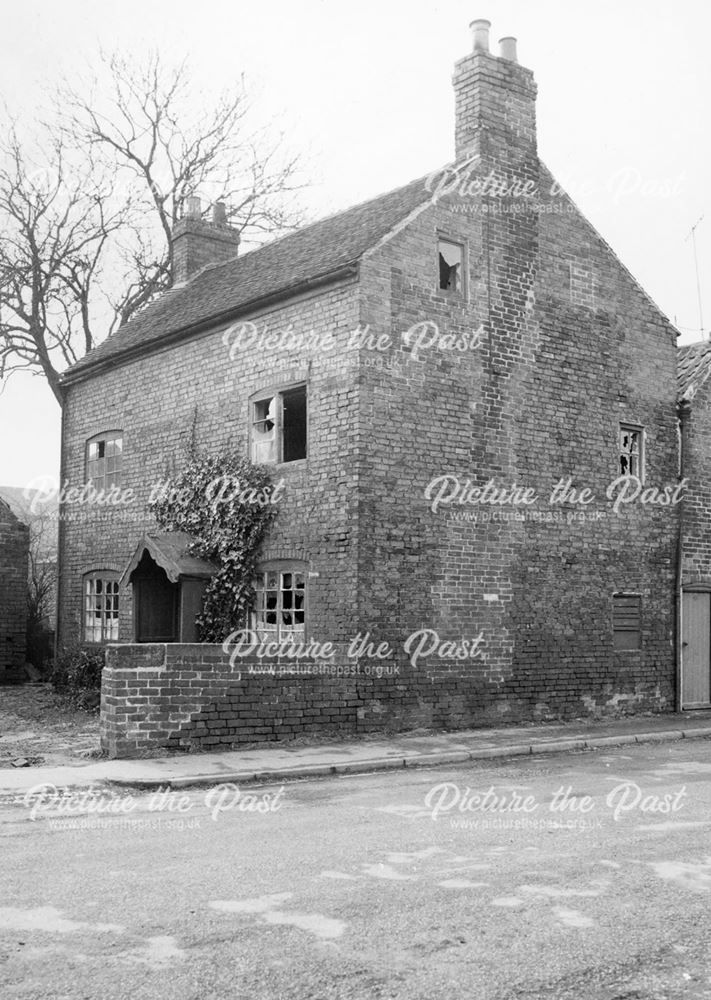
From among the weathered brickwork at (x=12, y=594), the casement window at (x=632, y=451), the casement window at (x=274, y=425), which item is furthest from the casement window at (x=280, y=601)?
the weathered brickwork at (x=12, y=594)

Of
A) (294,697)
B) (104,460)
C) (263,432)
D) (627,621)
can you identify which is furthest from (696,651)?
(104,460)

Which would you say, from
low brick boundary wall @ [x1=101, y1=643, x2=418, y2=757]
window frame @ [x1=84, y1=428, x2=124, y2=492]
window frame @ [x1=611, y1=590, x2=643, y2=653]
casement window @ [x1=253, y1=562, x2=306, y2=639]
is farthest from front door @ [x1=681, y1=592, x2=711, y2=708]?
window frame @ [x1=84, y1=428, x2=124, y2=492]

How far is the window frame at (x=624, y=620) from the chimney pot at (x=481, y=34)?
943cm

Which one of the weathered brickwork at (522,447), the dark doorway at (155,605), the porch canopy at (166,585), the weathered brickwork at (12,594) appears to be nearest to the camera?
the weathered brickwork at (522,447)

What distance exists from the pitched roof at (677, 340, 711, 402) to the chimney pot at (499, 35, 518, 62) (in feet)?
21.7

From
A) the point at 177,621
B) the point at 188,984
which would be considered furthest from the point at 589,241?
the point at 188,984

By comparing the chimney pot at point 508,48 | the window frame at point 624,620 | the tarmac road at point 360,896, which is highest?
the chimney pot at point 508,48

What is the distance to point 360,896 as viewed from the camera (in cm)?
642

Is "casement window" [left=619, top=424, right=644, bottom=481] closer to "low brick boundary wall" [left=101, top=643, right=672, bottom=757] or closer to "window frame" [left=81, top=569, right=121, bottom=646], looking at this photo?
"low brick boundary wall" [left=101, top=643, right=672, bottom=757]

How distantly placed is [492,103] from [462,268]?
3.06 m

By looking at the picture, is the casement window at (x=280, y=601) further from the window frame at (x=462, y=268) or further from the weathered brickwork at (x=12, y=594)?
the weathered brickwork at (x=12, y=594)

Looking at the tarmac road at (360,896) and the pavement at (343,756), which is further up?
the tarmac road at (360,896)

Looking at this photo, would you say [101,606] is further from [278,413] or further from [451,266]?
[451,266]

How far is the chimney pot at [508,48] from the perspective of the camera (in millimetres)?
17703
